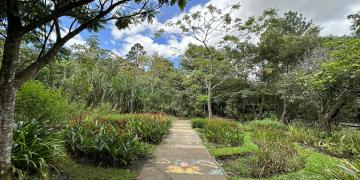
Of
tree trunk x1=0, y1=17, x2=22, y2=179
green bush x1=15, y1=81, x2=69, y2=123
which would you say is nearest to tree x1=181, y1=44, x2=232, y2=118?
green bush x1=15, y1=81, x2=69, y2=123

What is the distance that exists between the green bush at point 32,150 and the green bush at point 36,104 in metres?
2.16

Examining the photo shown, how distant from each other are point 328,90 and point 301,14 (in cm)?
1890

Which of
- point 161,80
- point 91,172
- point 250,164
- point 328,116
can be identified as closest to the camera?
point 91,172

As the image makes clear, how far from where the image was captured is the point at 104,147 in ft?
17.4

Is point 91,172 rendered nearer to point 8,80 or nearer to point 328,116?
point 8,80

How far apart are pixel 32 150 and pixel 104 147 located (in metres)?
1.39

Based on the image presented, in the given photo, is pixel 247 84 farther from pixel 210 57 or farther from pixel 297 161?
pixel 297 161

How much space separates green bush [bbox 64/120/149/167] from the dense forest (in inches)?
2.5

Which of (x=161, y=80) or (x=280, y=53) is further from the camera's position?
(x=161, y=80)

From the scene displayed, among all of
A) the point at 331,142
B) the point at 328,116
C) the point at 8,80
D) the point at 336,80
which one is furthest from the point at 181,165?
the point at 328,116

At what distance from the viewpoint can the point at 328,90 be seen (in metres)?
10.6

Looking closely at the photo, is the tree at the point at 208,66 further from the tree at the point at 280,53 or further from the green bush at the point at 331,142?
the green bush at the point at 331,142

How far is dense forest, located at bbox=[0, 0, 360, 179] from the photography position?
3.29 metres

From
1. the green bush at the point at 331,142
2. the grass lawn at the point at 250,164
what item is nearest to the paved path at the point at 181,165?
the grass lawn at the point at 250,164
